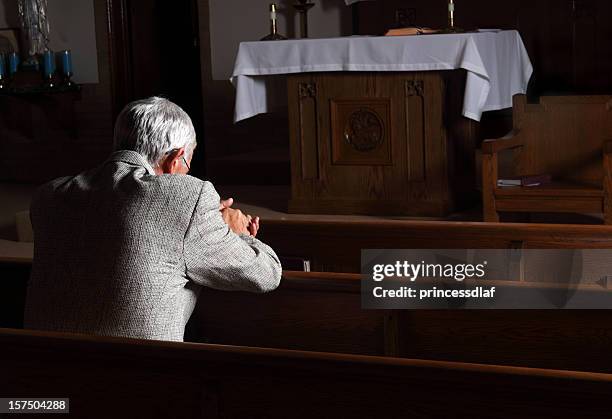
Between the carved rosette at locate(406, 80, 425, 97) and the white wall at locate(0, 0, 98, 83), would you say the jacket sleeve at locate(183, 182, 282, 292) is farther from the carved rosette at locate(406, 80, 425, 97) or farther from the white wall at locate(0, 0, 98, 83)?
the white wall at locate(0, 0, 98, 83)

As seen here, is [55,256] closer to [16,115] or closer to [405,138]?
[405,138]

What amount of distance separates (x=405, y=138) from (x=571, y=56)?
6.93 feet

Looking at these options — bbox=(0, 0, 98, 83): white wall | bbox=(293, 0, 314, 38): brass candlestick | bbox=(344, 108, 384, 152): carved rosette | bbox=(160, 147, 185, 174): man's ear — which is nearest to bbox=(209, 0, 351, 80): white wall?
bbox=(293, 0, 314, 38): brass candlestick

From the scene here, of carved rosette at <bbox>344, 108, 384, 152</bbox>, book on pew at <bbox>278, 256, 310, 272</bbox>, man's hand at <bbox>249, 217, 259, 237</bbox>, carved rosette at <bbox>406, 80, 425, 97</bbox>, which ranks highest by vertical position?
carved rosette at <bbox>406, 80, 425, 97</bbox>

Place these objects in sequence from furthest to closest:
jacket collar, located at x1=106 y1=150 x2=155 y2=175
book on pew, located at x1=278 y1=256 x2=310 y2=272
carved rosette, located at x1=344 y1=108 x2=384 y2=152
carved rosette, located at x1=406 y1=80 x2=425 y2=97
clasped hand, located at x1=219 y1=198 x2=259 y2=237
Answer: carved rosette, located at x1=344 y1=108 x2=384 y2=152 → carved rosette, located at x1=406 y1=80 x2=425 y2=97 → book on pew, located at x1=278 y1=256 x2=310 y2=272 → clasped hand, located at x1=219 y1=198 x2=259 y2=237 → jacket collar, located at x1=106 y1=150 x2=155 y2=175

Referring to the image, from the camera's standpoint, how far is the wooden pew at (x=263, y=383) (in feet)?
5.23

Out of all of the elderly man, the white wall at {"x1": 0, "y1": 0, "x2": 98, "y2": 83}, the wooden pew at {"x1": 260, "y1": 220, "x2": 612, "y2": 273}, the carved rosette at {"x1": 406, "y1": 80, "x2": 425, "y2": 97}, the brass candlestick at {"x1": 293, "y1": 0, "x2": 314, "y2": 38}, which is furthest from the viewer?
the white wall at {"x1": 0, "y1": 0, "x2": 98, "y2": 83}

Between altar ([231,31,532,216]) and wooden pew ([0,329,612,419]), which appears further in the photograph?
altar ([231,31,532,216])

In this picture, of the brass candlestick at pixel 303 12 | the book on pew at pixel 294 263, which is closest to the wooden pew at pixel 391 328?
the book on pew at pixel 294 263

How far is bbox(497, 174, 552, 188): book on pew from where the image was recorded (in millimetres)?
5562

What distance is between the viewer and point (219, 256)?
2.37m

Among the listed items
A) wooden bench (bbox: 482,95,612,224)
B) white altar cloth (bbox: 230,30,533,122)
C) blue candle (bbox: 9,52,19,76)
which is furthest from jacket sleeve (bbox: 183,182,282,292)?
blue candle (bbox: 9,52,19,76)

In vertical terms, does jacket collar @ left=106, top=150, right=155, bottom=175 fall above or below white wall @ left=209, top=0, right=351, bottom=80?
below

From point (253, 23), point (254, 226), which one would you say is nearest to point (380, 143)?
point (253, 23)
